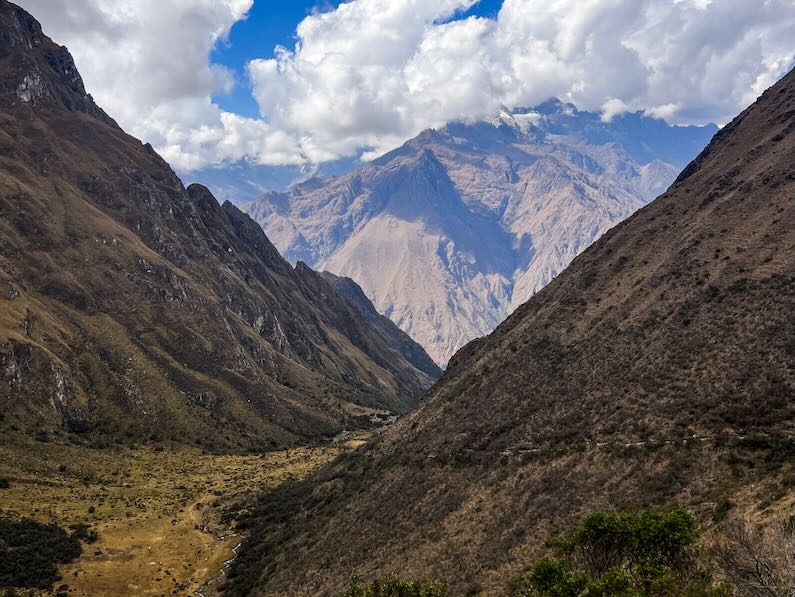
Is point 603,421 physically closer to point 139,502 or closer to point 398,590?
point 398,590

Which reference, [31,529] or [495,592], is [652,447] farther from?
[31,529]

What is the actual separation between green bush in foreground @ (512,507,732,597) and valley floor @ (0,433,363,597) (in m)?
45.8

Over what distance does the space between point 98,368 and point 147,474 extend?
132 ft

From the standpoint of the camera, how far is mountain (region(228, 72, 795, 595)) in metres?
42.8

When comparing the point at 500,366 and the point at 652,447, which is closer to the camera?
the point at 652,447

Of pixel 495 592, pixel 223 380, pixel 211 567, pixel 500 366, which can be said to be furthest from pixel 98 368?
pixel 495 592

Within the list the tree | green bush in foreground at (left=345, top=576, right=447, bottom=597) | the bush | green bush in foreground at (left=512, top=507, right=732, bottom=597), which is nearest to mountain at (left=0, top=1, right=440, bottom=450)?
the bush

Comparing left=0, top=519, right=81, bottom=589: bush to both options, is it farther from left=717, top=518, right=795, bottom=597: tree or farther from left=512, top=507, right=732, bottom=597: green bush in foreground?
left=717, top=518, right=795, bottom=597: tree

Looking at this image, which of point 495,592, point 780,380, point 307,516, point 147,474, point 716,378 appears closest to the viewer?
point 495,592

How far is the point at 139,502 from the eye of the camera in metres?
86.2

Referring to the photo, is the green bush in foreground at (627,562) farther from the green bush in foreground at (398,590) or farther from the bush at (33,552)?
the bush at (33,552)

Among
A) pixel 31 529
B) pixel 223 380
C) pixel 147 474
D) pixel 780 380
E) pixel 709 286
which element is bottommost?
pixel 780 380

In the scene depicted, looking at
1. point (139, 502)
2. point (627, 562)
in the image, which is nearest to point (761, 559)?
point (627, 562)

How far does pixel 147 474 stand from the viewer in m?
103
